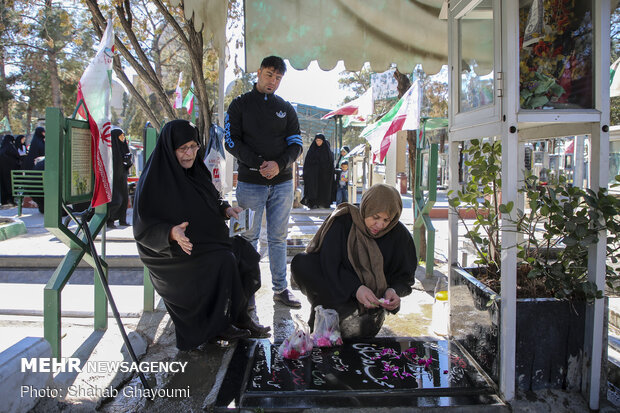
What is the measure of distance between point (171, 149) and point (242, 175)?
0.87 metres

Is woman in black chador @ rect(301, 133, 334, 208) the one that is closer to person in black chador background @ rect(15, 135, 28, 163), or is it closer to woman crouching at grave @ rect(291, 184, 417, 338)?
woman crouching at grave @ rect(291, 184, 417, 338)

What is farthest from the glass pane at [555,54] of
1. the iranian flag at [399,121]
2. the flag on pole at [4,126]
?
the flag on pole at [4,126]

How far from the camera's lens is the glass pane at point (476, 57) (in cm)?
226

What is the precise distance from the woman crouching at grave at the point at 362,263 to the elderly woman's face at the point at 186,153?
926 millimetres

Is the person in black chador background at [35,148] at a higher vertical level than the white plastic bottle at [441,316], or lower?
higher

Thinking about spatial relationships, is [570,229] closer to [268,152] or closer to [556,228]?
[556,228]

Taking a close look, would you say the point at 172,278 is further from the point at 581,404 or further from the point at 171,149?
the point at 581,404

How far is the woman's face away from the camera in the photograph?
2.58m

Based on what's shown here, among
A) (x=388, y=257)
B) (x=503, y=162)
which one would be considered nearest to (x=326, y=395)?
(x=388, y=257)

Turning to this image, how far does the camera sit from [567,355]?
2.14m

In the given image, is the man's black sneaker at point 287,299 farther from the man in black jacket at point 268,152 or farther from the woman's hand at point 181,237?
the woman's hand at point 181,237

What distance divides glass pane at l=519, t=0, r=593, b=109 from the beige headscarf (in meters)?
0.87

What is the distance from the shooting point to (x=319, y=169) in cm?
986

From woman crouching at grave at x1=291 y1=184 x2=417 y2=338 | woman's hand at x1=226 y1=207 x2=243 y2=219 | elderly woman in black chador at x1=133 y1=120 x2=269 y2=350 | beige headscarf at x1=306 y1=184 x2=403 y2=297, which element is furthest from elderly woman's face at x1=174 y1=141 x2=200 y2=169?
beige headscarf at x1=306 y1=184 x2=403 y2=297
